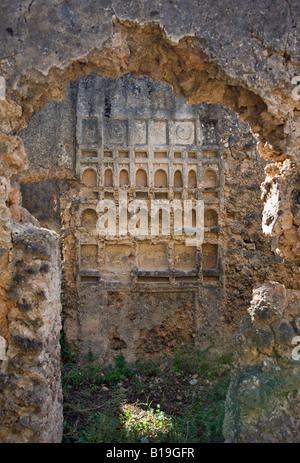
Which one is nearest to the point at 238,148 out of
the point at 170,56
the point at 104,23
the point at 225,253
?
the point at 225,253

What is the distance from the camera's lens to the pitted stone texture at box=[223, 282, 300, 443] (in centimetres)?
306

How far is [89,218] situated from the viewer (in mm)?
6586

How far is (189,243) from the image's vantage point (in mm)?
6590

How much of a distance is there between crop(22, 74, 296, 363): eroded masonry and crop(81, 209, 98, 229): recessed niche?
0.01 meters

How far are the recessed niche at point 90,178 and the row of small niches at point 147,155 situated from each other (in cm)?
18

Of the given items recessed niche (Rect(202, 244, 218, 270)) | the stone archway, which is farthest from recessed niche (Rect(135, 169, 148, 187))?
the stone archway

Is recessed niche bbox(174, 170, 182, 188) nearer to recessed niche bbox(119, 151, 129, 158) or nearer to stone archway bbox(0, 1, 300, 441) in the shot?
recessed niche bbox(119, 151, 129, 158)

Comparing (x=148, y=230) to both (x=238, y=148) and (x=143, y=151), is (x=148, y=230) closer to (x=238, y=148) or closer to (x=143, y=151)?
(x=143, y=151)

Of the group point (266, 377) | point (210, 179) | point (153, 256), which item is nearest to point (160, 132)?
point (210, 179)

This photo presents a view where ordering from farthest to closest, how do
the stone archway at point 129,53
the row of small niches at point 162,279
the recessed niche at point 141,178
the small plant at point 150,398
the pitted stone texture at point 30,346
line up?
the recessed niche at point 141,178 → the row of small niches at point 162,279 → the small plant at point 150,398 → the stone archway at point 129,53 → the pitted stone texture at point 30,346

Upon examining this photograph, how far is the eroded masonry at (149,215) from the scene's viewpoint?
6.46 m

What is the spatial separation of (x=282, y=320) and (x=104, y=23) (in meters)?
2.50

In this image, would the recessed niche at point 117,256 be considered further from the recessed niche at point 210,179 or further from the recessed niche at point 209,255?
the recessed niche at point 210,179

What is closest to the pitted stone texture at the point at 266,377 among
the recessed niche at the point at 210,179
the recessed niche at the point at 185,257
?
the recessed niche at the point at 185,257
